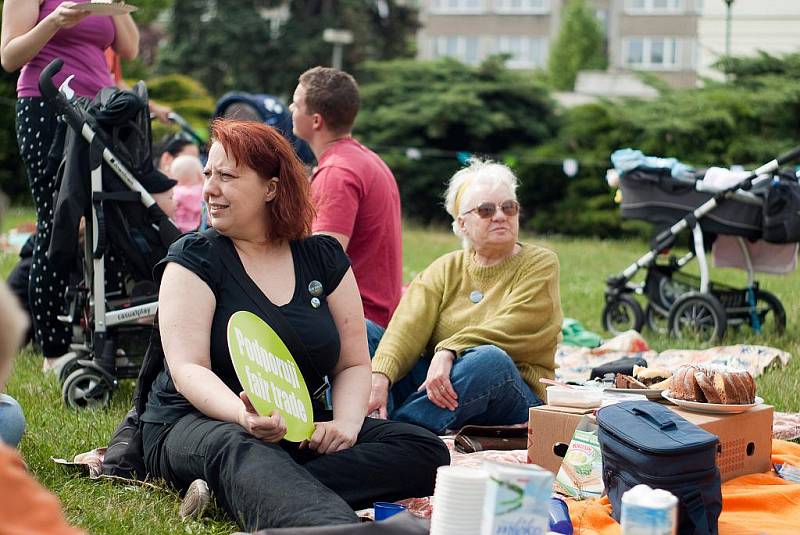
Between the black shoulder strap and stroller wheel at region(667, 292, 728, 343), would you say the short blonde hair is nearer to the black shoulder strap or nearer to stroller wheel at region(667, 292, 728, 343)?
the black shoulder strap

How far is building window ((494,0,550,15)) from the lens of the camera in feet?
160

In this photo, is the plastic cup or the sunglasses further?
the sunglasses

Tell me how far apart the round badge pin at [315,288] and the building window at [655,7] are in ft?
150

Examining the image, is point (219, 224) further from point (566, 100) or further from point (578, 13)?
point (578, 13)

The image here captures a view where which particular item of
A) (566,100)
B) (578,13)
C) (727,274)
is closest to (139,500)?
(727,274)

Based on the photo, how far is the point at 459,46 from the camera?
49.1m

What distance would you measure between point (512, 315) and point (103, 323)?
196 cm

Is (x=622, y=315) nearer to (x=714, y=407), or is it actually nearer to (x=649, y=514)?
(x=714, y=407)

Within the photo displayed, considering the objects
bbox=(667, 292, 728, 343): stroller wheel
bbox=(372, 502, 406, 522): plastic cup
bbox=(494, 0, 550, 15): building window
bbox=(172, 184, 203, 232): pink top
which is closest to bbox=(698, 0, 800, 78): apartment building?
bbox=(494, 0, 550, 15): building window

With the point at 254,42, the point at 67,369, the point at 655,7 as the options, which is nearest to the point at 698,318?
the point at 67,369

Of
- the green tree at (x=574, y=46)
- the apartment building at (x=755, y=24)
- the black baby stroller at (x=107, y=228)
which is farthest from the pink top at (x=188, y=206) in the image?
the green tree at (x=574, y=46)

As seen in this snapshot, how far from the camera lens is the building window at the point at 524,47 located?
162ft

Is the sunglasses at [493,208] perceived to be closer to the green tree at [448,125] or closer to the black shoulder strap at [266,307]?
the black shoulder strap at [266,307]

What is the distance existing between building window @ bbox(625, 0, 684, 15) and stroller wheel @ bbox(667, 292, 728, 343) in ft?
138
